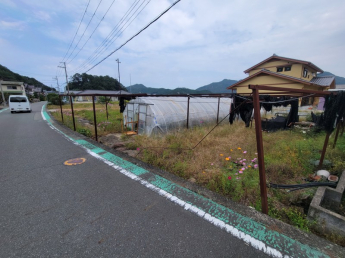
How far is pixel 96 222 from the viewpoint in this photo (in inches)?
77.8

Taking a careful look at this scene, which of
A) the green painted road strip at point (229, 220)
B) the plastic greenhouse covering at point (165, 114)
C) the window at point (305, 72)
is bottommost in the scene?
the green painted road strip at point (229, 220)

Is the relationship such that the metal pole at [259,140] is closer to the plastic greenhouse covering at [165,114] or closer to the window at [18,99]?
the plastic greenhouse covering at [165,114]

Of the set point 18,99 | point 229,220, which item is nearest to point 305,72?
point 229,220

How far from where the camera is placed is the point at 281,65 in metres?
18.6

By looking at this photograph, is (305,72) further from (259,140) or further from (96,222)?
(96,222)

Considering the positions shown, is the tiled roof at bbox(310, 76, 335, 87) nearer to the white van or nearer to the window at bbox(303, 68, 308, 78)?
the window at bbox(303, 68, 308, 78)

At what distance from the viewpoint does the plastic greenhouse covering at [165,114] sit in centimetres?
786

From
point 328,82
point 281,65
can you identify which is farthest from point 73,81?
point 328,82

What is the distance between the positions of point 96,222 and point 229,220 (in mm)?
1721

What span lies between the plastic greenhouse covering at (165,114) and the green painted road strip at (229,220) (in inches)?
185

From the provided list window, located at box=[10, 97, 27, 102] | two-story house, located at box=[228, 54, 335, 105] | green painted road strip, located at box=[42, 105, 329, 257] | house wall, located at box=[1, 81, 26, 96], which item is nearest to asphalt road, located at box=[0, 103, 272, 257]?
green painted road strip, located at box=[42, 105, 329, 257]

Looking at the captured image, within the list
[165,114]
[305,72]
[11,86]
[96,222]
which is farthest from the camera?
[11,86]

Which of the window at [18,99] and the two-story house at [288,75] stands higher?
the two-story house at [288,75]

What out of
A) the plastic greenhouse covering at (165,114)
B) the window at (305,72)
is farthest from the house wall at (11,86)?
the window at (305,72)
